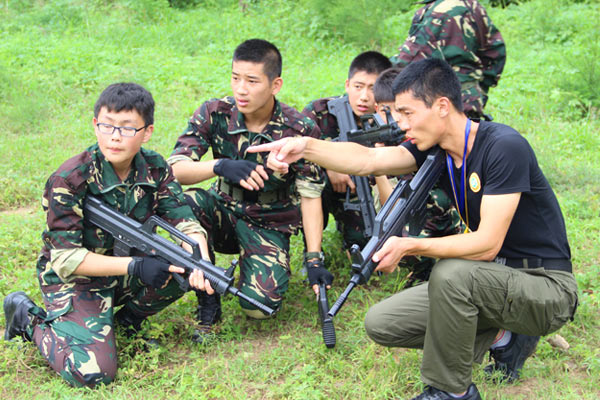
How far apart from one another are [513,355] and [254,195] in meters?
2.06

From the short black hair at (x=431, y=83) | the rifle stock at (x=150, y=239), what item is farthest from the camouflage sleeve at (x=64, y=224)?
the short black hair at (x=431, y=83)

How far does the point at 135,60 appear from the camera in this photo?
9.25 meters

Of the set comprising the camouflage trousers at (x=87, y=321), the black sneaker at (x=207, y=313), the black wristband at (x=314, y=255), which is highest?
the black wristband at (x=314, y=255)

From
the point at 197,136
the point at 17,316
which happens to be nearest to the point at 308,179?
the point at 197,136

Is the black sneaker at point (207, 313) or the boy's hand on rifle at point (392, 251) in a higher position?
the boy's hand on rifle at point (392, 251)

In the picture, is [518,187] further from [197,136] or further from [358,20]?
[358,20]

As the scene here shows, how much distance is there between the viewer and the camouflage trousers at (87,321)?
3420 mm

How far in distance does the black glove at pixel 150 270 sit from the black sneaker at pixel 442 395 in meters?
1.52

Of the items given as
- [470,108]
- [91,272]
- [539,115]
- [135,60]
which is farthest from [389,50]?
[91,272]

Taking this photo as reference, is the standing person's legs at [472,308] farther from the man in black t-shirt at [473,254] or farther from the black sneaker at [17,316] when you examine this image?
the black sneaker at [17,316]

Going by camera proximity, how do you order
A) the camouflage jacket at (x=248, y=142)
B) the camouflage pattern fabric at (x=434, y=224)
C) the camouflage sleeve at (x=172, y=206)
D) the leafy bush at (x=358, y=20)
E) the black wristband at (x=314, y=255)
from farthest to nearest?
the leafy bush at (x=358, y=20) < the camouflage pattern fabric at (x=434, y=224) < the camouflage jacket at (x=248, y=142) < the black wristband at (x=314, y=255) < the camouflage sleeve at (x=172, y=206)

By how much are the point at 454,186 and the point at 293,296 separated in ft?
5.42

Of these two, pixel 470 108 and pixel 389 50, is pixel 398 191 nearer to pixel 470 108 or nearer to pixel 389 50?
pixel 470 108

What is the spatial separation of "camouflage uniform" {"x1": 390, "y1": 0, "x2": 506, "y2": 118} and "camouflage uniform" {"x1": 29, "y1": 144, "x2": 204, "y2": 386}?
7.70 ft
